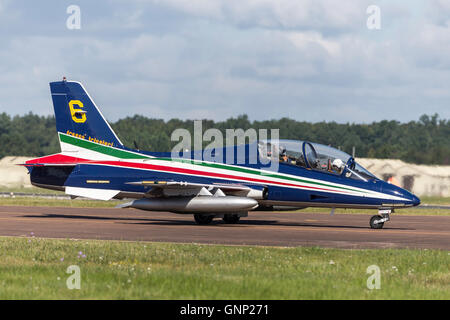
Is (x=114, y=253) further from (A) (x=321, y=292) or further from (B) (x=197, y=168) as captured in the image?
(B) (x=197, y=168)

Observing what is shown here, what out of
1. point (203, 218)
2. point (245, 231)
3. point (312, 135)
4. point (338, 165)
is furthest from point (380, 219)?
point (312, 135)

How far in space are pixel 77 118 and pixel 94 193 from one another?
10.7ft

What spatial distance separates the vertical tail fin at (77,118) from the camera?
2841 centimetres

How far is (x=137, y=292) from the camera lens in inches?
418

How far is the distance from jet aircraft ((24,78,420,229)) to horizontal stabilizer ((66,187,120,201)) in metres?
0.04

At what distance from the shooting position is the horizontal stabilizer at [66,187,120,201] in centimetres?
2741

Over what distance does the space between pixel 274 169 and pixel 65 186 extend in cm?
849

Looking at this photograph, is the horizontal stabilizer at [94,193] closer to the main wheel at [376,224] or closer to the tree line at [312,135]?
the main wheel at [376,224]

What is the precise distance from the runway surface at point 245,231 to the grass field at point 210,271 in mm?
2408

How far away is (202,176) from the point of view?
1043 inches

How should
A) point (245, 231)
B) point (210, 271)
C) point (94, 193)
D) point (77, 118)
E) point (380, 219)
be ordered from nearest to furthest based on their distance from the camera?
1. point (210, 271)
2. point (245, 231)
3. point (380, 219)
4. point (94, 193)
5. point (77, 118)

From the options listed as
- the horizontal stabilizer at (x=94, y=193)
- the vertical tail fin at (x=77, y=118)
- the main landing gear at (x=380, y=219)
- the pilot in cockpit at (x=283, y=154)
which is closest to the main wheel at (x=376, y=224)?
the main landing gear at (x=380, y=219)

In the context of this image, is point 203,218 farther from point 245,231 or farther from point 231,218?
point 245,231
